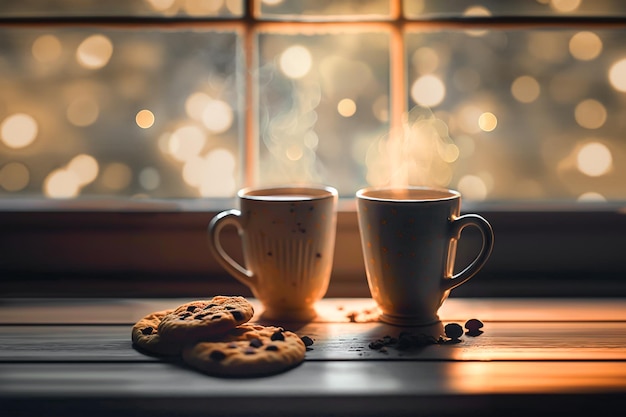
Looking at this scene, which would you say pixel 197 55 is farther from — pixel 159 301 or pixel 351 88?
pixel 159 301

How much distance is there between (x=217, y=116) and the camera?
1.10 metres

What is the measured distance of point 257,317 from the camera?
856 millimetres

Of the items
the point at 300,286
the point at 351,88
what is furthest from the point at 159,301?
the point at 351,88

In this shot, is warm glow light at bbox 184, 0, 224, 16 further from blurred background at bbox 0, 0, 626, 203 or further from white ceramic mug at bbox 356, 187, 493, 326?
white ceramic mug at bbox 356, 187, 493, 326

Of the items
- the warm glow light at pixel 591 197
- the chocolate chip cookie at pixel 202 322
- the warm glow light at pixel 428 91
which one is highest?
the warm glow light at pixel 428 91

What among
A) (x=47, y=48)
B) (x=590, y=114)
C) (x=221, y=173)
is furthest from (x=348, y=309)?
(x=47, y=48)

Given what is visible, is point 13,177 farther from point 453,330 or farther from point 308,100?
point 453,330

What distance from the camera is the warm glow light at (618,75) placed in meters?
1.10

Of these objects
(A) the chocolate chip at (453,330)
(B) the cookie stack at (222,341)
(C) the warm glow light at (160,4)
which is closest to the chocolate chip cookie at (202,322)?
(B) the cookie stack at (222,341)

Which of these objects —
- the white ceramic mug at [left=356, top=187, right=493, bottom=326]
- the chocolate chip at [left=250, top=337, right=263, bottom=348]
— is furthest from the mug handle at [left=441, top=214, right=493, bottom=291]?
the chocolate chip at [left=250, top=337, right=263, bottom=348]

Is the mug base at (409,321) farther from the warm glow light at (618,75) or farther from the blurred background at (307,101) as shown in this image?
the warm glow light at (618,75)

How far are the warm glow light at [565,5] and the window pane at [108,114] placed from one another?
1.86ft

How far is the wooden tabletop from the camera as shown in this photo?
611 millimetres

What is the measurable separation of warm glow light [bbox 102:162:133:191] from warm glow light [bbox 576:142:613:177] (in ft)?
2.55
